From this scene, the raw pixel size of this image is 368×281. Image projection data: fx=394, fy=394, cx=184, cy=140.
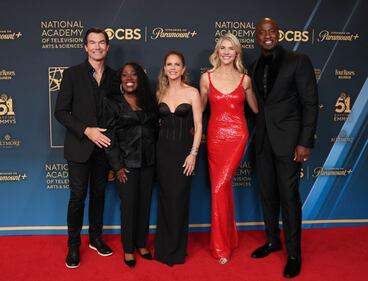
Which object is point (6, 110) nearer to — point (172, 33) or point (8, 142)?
point (8, 142)

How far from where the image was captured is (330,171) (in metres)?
4.23

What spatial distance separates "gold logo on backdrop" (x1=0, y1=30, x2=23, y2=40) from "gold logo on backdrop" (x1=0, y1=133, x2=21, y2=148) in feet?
3.09

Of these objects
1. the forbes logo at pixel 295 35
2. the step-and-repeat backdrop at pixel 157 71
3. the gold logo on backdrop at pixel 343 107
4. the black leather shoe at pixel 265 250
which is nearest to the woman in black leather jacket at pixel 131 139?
the step-and-repeat backdrop at pixel 157 71

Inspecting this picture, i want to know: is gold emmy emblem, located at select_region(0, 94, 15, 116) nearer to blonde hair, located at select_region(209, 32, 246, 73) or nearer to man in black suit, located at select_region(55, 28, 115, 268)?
man in black suit, located at select_region(55, 28, 115, 268)

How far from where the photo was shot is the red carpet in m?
3.21

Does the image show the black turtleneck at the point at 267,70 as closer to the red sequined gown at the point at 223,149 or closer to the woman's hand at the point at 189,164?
the red sequined gown at the point at 223,149

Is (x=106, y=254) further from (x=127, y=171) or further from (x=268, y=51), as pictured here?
(x=268, y=51)

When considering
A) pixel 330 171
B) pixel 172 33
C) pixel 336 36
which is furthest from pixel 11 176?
pixel 336 36

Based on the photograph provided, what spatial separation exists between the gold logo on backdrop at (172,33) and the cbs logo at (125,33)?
15 centimetres

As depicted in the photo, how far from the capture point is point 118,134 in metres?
3.23

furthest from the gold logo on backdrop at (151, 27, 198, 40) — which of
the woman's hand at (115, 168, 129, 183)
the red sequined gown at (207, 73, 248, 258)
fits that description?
the woman's hand at (115, 168, 129, 183)

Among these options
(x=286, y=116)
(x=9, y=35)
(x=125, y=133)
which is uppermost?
(x=9, y=35)

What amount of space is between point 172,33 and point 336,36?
1.68 m

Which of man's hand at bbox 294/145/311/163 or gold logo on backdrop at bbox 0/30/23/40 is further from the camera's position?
gold logo on backdrop at bbox 0/30/23/40
